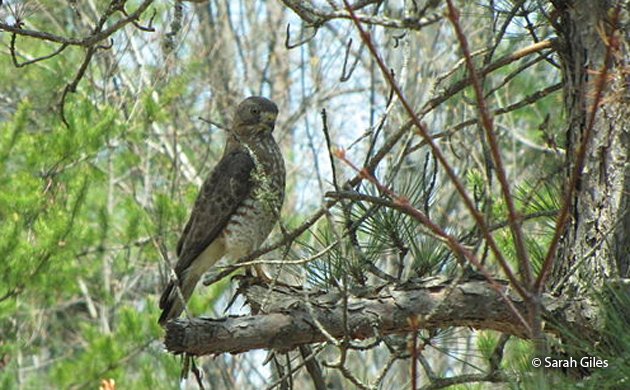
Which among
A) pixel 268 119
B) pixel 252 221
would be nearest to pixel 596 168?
pixel 252 221

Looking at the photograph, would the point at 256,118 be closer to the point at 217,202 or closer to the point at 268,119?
the point at 268,119

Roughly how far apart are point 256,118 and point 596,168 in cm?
335

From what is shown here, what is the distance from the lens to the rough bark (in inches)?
156

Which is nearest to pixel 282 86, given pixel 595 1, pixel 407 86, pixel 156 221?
pixel 407 86

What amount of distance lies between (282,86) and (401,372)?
13.2 ft

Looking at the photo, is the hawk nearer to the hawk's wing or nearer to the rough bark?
the hawk's wing

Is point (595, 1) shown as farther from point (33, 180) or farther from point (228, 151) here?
point (33, 180)

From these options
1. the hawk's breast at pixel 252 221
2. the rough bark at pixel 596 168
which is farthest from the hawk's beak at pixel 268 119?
the rough bark at pixel 596 168

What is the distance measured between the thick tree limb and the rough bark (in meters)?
0.24

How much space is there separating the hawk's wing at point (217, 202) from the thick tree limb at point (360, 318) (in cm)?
277

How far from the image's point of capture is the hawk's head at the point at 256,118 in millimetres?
7117

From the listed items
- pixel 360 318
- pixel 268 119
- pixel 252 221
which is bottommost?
pixel 360 318

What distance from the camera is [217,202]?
268 inches

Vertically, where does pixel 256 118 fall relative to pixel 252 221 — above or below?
above
